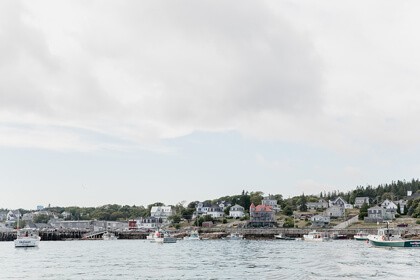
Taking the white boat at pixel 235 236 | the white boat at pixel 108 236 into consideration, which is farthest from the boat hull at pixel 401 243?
the white boat at pixel 108 236

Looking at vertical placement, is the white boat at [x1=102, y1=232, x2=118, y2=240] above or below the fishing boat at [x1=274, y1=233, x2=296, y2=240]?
above

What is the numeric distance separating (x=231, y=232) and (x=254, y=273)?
122 m

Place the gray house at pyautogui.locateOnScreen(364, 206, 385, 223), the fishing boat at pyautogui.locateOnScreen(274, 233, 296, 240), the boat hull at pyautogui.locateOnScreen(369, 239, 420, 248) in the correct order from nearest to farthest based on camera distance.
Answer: the boat hull at pyautogui.locateOnScreen(369, 239, 420, 248)
the fishing boat at pyautogui.locateOnScreen(274, 233, 296, 240)
the gray house at pyautogui.locateOnScreen(364, 206, 385, 223)

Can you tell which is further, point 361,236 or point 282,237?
point 282,237

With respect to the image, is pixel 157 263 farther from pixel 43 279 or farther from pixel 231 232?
pixel 231 232

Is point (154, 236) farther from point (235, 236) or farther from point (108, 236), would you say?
point (108, 236)

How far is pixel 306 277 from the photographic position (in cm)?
5669

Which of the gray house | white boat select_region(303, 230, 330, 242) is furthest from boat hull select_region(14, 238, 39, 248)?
the gray house

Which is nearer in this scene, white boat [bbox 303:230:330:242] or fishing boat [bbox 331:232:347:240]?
white boat [bbox 303:230:330:242]

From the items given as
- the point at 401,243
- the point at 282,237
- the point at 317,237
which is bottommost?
the point at 401,243

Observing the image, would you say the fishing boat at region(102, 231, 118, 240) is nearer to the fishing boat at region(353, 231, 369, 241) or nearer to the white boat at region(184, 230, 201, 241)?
the white boat at region(184, 230, 201, 241)

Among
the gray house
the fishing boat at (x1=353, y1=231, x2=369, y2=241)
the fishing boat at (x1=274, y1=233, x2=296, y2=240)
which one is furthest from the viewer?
the gray house

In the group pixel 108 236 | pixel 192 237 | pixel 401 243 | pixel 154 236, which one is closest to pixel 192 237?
pixel 192 237

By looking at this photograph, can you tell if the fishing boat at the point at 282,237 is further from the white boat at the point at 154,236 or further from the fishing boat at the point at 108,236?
the fishing boat at the point at 108,236
